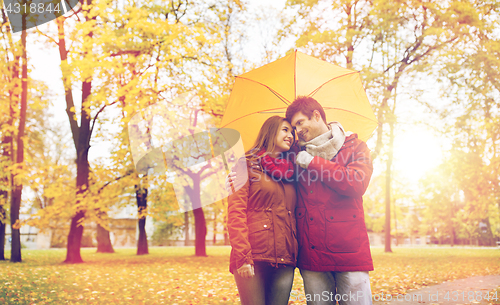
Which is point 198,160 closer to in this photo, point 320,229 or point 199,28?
point 199,28

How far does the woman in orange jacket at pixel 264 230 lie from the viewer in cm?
252

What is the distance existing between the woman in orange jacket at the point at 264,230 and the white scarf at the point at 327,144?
9.4 inches

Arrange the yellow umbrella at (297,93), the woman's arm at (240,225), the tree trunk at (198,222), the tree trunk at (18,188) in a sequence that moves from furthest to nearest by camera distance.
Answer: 1. the tree trunk at (198,222)
2. the tree trunk at (18,188)
3. the yellow umbrella at (297,93)
4. the woman's arm at (240,225)

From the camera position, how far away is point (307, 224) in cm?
264

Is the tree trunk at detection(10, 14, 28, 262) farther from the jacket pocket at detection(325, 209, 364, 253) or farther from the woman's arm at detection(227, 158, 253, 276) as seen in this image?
the jacket pocket at detection(325, 209, 364, 253)

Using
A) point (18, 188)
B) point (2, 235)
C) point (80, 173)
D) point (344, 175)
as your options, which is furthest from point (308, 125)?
point (2, 235)

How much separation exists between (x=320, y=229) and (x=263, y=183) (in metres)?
0.55

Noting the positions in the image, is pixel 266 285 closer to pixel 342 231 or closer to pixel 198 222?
pixel 342 231

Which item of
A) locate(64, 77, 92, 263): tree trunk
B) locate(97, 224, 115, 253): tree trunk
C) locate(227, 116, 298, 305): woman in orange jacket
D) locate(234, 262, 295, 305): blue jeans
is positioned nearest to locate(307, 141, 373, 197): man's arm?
locate(227, 116, 298, 305): woman in orange jacket

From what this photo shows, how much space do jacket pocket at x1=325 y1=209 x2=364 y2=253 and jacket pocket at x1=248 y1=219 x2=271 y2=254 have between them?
0.45 metres

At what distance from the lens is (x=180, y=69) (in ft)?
40.5

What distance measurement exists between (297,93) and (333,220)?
5.19 ft

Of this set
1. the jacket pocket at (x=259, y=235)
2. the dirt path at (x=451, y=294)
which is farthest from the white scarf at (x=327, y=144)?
the dirt path at (x=451, y=294)

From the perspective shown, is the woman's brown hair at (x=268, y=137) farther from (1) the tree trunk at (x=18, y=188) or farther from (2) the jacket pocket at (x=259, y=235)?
(1) the tree trunk at (x=18, y=188)
